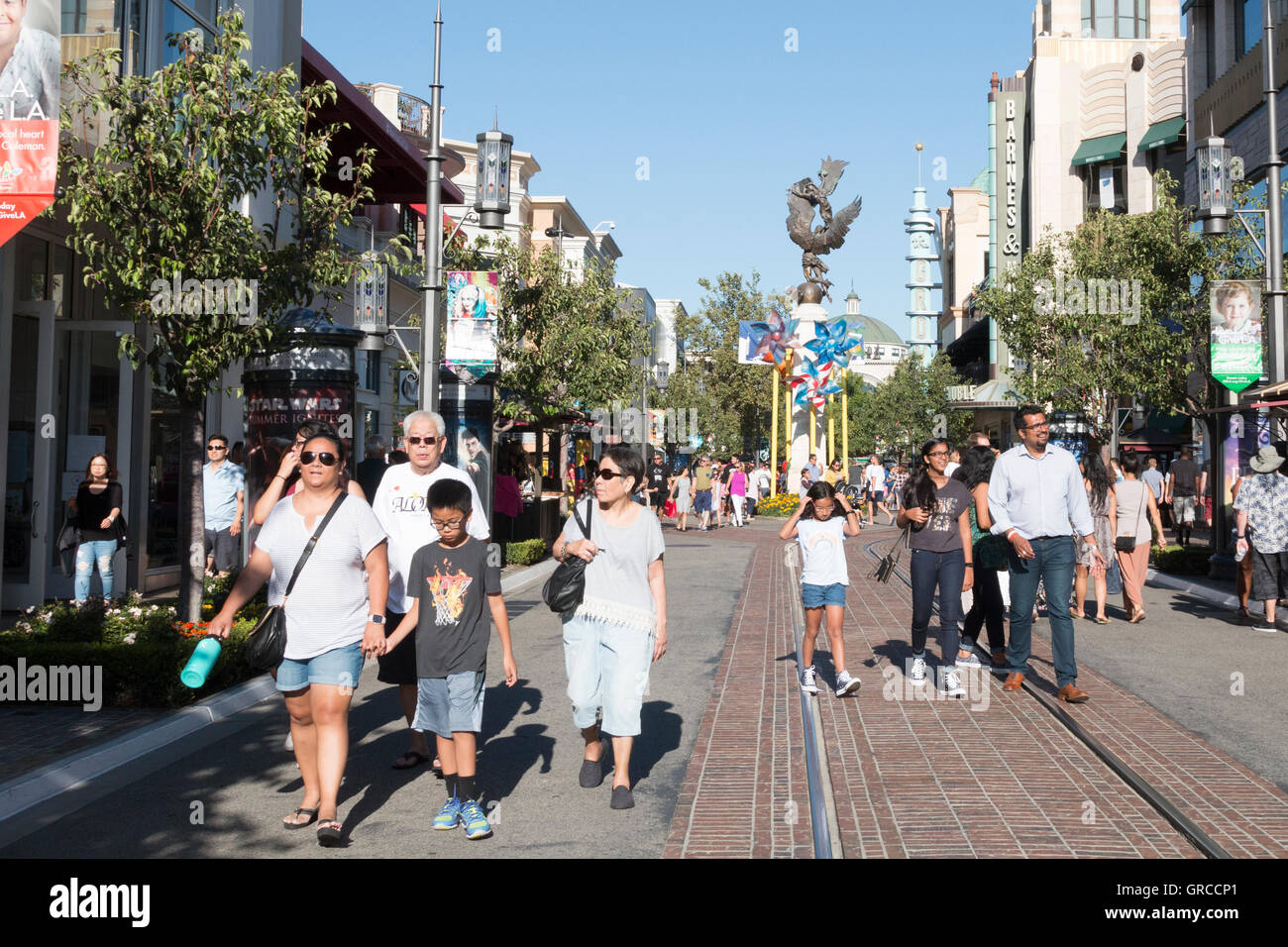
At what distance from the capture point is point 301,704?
5.45 meters

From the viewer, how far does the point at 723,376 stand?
56.4m

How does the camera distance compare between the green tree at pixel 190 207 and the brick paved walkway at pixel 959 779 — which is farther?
the green tree at pixel 190 207

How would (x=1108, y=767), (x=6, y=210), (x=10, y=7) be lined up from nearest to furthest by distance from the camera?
(x=1108, y=767) → (x=6, y=210) → (x=10, y=7)

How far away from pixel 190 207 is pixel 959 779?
742 cm

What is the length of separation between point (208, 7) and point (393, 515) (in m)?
12.9

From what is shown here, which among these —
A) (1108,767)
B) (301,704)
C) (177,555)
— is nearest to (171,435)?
(177,555)

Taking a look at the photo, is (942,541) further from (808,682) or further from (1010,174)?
(1010,174)

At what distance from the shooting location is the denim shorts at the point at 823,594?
8.88 metres

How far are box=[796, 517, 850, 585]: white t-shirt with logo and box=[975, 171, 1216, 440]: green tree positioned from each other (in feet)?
48.2

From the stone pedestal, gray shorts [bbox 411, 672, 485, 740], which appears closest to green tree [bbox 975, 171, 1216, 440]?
the stone pedestal

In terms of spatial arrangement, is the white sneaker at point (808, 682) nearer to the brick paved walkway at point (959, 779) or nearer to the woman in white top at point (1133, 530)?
the brick paved walkway at point (959, 779)

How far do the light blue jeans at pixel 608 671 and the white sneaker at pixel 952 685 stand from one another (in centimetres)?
333

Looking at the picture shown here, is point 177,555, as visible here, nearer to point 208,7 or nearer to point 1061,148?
point 208,7

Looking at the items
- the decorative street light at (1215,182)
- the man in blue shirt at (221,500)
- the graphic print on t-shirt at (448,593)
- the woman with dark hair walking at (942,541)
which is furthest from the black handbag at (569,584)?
the decorative street light at (1215,182)
